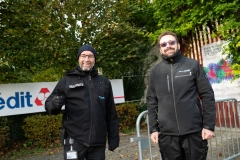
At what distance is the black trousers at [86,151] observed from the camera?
8.05 feet

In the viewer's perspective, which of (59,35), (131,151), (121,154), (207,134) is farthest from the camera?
(59,35)

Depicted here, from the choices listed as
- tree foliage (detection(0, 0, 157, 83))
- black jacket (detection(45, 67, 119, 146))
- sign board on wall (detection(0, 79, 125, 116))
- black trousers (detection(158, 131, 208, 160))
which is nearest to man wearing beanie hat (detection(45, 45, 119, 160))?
black jacket (detection(45, 67, 119, 146))

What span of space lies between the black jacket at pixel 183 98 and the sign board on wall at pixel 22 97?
536 cm

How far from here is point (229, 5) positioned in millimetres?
5777

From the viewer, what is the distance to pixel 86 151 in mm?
2484

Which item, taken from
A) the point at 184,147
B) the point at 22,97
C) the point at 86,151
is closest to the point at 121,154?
the point at 22,97

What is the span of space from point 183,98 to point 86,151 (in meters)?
1.15

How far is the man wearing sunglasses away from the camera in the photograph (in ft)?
7.75

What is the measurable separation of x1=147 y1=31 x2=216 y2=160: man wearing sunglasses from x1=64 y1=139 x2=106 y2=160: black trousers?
0.62m

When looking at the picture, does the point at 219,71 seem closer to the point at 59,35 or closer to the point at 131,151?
the point at 131,151

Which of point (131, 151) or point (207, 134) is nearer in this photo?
point (207, 134)

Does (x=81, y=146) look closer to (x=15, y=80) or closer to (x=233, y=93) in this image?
(x=15, y=80)

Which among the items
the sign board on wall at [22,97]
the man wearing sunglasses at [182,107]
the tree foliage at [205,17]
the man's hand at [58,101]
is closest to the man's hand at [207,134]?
the man wearing sunglasses at [182,107]

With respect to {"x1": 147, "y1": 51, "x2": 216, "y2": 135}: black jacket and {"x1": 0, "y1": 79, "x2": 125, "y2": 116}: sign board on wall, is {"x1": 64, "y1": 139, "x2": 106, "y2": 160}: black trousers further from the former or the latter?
{"x1": 0, "y1": 79, "x2": 125, "y2": 116}: sign board on wall
